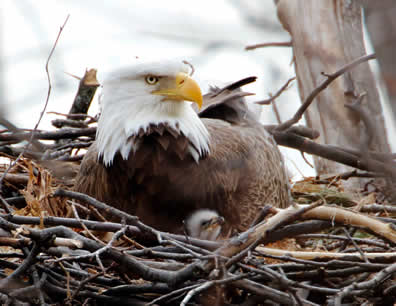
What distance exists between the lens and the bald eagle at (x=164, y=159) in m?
3.70

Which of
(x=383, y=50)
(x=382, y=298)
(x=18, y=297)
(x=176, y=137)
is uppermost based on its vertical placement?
(x=383, y=50)

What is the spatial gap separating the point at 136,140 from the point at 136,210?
45 centimetres

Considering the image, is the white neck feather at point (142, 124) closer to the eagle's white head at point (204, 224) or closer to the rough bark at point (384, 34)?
the eagle's white head at point (204, 224)

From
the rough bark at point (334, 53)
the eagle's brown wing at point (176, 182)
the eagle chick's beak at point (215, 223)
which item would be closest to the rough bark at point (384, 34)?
the eagle chick's beak at point (215, 223)

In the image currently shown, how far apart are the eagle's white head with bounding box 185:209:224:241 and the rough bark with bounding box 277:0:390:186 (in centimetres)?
186

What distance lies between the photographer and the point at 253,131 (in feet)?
15.4

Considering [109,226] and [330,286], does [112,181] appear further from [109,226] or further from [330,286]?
[330,286]

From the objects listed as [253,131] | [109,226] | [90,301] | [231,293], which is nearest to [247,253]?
[231,293]

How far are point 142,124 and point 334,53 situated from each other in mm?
2030

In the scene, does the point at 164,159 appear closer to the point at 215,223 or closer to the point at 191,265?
the point at 215,223

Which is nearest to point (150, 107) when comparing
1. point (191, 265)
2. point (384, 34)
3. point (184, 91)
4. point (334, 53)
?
point (184, 91)

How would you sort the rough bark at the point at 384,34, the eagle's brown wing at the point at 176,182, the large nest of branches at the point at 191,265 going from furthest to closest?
the eagle's brown wing at the point at 176,182
the large nest of branches at the point at 191,265
the rough bark at the point at 384,34

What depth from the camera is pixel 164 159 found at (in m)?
3.75

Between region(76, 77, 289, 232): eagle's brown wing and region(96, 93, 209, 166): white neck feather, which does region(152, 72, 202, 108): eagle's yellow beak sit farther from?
region(76, 77, 289, 232): eagle's brown wing
